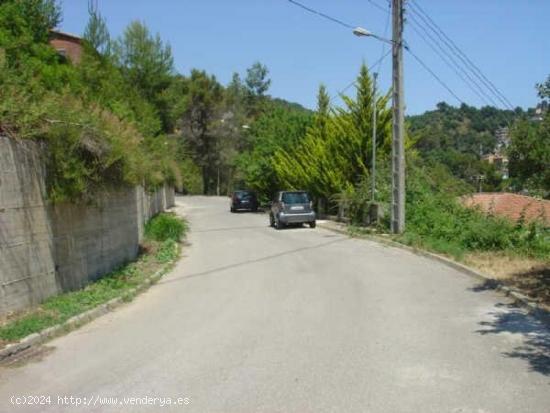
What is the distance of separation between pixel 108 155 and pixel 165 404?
735cm

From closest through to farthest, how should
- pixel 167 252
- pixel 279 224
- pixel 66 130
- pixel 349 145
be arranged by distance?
pixel 66 130, pixel 167 252, pixel 279 224, pixel 349 145

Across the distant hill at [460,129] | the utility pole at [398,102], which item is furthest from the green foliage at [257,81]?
the utility pole at [398,102]

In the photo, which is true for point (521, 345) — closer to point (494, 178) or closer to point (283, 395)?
point (283, 395)

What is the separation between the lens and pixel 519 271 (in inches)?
517

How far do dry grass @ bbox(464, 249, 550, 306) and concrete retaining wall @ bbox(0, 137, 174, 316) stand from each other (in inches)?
315

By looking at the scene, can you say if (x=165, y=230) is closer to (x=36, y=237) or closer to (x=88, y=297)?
(x=88, y=297)

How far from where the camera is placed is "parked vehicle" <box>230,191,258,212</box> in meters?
47.1

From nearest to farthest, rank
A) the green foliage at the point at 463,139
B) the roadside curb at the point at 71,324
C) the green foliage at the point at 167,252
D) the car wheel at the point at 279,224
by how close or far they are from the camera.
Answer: the roadside curb at the point at 71,324, the green foliage at the point at 167,252, the car wheel at the point at 279,224, the green foliage at the point at 463,139

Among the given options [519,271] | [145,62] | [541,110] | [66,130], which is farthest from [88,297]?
[145,62]

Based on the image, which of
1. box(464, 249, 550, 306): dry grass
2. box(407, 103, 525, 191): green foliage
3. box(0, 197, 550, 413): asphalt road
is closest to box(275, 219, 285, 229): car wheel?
box(464, 249, 550, 306): dry grass

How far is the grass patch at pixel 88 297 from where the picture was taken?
8.32 meters

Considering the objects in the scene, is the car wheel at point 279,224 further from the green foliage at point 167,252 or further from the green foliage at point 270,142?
the green foliage at point 270,142

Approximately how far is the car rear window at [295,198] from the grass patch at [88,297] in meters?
11.7

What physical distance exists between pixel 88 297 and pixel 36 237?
159cm
